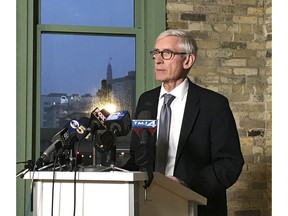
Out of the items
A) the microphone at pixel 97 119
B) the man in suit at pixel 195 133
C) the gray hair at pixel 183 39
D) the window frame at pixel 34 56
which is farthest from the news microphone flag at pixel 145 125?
the window frame at pixel 34 56

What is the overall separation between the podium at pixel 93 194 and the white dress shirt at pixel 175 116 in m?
0.76

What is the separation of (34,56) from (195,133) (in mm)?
2179

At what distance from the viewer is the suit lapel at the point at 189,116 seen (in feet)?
9.30

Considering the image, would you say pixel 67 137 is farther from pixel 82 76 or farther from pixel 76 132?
pixel 82 76

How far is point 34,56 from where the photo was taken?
466cm

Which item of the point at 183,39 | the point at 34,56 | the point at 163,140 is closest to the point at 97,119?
the point at 163,140

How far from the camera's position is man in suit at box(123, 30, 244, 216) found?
271 cm

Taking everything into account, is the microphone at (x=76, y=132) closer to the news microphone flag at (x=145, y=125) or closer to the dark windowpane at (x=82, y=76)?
the news microphone flag at (x=145, y=125)

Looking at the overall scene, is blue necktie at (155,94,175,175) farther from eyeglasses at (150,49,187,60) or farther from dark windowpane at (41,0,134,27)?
dark windowpane at (41,0,134,27)

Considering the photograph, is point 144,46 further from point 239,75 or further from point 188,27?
point 239,75

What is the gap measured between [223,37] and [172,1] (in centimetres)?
51

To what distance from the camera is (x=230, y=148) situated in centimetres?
280
